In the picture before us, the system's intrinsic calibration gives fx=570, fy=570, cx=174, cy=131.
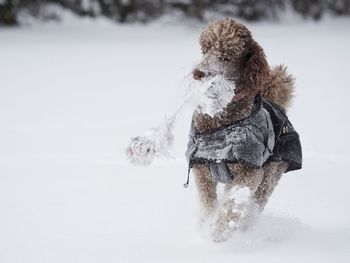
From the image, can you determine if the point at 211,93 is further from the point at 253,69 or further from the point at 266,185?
the point at 266,185

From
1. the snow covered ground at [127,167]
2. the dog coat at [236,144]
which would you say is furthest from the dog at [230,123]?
the snow covered ground at [127,167]

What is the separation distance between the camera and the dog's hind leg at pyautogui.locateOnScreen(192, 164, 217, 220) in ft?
11.4

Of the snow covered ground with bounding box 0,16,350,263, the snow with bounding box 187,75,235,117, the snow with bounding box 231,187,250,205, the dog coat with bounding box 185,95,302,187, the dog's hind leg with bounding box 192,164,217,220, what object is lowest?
the snow covered ground with bounding box 0,16,350,263

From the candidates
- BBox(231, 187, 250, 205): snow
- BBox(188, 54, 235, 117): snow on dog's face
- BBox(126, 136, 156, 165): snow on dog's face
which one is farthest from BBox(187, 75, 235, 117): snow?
BBox(231, 187, 250, 205): snow

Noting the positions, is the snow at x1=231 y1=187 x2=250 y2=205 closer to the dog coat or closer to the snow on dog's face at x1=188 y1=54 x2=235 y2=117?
the dog coat

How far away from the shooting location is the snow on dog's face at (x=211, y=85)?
301 centimetres

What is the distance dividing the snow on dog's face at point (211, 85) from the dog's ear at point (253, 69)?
11 cm

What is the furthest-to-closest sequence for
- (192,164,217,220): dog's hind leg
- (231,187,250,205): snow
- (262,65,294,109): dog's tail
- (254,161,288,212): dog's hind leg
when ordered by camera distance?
(262,65,294,109): dog's tail < (254,161,288,212): dog's hind leg < (192,164,217,220): dog's hind leg < (231,187,250,205): snow

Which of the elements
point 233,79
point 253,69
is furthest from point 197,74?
point 253,69

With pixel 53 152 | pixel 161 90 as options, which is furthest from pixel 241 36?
pixel 161 90

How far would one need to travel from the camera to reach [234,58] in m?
3.15

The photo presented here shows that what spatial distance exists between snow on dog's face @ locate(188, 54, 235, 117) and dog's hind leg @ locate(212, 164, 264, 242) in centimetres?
40

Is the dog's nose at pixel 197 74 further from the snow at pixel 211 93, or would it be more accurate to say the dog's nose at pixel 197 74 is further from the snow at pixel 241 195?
the snow at pixel 241 195

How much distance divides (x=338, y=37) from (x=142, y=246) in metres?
7.98
